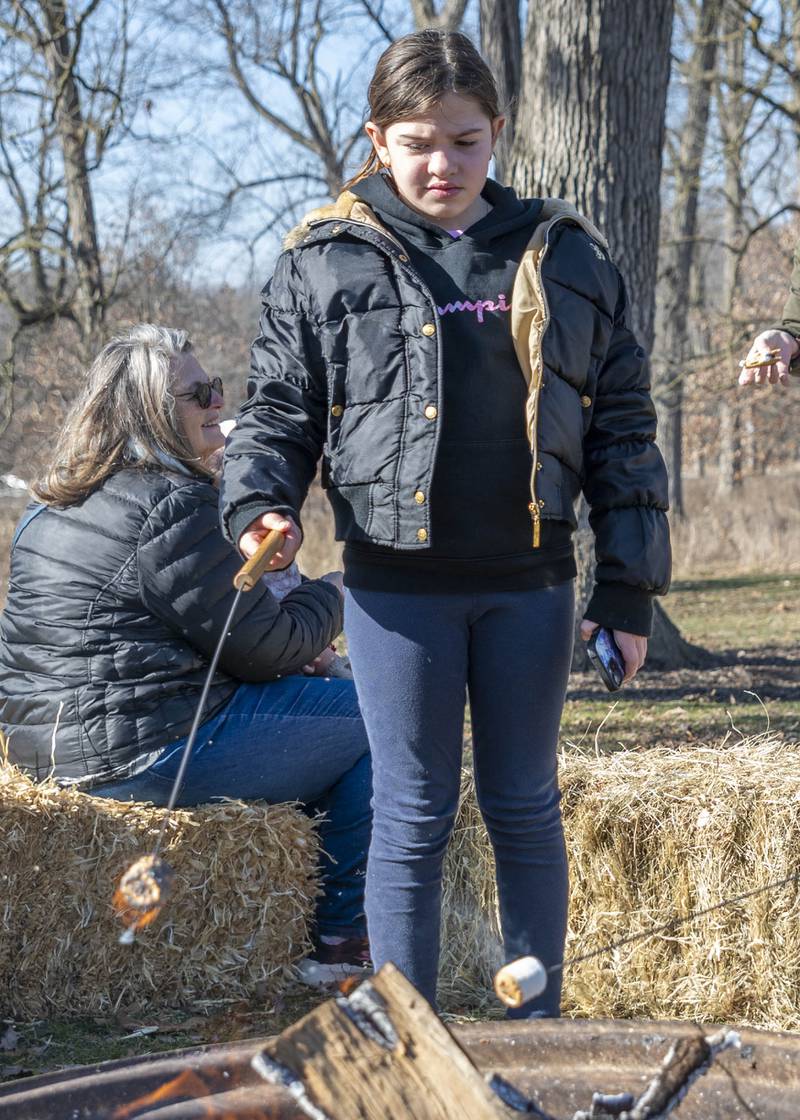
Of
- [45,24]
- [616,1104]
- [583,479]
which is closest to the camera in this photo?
[616,1104]

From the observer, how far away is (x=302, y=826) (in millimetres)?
3156

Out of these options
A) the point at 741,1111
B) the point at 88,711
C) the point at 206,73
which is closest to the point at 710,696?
the point at 88,711

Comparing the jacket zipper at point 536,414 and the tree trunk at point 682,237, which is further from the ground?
the tree trunk at point 682,237

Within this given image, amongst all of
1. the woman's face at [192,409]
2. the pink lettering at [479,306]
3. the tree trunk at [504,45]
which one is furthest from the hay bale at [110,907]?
the tree trunk at [504,45]

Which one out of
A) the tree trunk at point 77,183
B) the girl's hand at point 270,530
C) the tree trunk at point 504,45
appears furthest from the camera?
the tree trunk at point 77,183

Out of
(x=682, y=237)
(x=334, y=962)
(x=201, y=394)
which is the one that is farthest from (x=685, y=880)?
(x=682, y=237)

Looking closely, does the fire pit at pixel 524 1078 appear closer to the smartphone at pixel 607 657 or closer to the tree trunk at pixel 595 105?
the smartphone at pixel 607 657

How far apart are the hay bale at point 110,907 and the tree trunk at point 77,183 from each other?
31.4 feet

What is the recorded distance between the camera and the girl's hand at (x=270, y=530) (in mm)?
2100

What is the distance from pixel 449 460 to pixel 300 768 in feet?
3.99

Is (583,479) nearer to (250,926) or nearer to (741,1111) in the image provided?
(741,1111)

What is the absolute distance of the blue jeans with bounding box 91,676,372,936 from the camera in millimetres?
3020

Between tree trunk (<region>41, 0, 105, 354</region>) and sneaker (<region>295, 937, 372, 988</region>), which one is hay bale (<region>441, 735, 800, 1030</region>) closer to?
sneaker (<region>295, 937, 372, 988</region>)

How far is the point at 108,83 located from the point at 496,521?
11388mm
